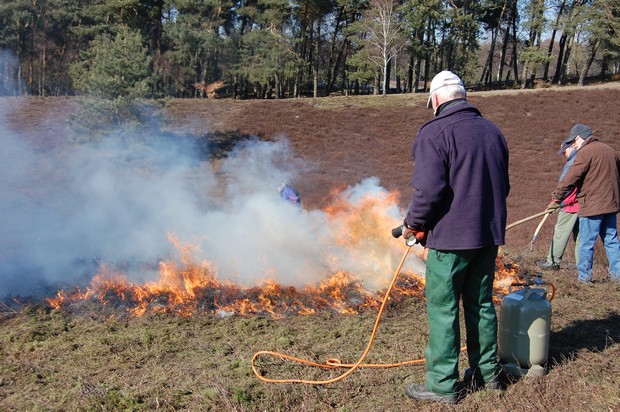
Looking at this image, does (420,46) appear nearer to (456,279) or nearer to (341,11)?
(341,11)

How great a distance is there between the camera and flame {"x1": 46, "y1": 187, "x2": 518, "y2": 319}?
5.68 meters

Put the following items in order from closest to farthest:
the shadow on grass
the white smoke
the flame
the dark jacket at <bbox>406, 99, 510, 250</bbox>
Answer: the dark jacket at <bbox>406, 99, 510, 250</bbox> < the shadow on grass < the flame < the white smoke

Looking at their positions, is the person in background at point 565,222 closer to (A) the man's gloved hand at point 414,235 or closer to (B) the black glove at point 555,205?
(B) the black glove at point 555,205

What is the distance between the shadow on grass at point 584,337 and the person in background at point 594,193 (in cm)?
145

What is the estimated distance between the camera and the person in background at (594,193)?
5.89 m

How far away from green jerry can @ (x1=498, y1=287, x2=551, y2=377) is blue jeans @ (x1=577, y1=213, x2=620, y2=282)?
3100 millimetres

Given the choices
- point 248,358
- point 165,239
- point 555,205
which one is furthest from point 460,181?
point 165,239

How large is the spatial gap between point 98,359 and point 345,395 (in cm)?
231

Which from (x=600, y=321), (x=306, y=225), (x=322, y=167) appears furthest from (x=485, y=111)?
(x=600, y=321)

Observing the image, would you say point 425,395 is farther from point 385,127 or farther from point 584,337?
point 385,127

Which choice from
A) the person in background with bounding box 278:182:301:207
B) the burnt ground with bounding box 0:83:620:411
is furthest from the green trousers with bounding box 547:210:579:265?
the person in background with bounding box 278:182:301:207

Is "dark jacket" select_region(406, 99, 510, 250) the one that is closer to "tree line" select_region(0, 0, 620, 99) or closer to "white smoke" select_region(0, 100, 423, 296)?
"white smoke" select_region(0, 100, 423, 296)

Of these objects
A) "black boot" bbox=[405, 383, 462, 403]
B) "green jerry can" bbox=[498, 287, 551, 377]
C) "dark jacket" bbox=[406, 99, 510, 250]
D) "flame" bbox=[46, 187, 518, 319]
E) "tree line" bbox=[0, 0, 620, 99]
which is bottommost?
"flame" bbox=[46, 187, 518, 319]

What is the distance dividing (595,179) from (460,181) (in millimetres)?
3888
